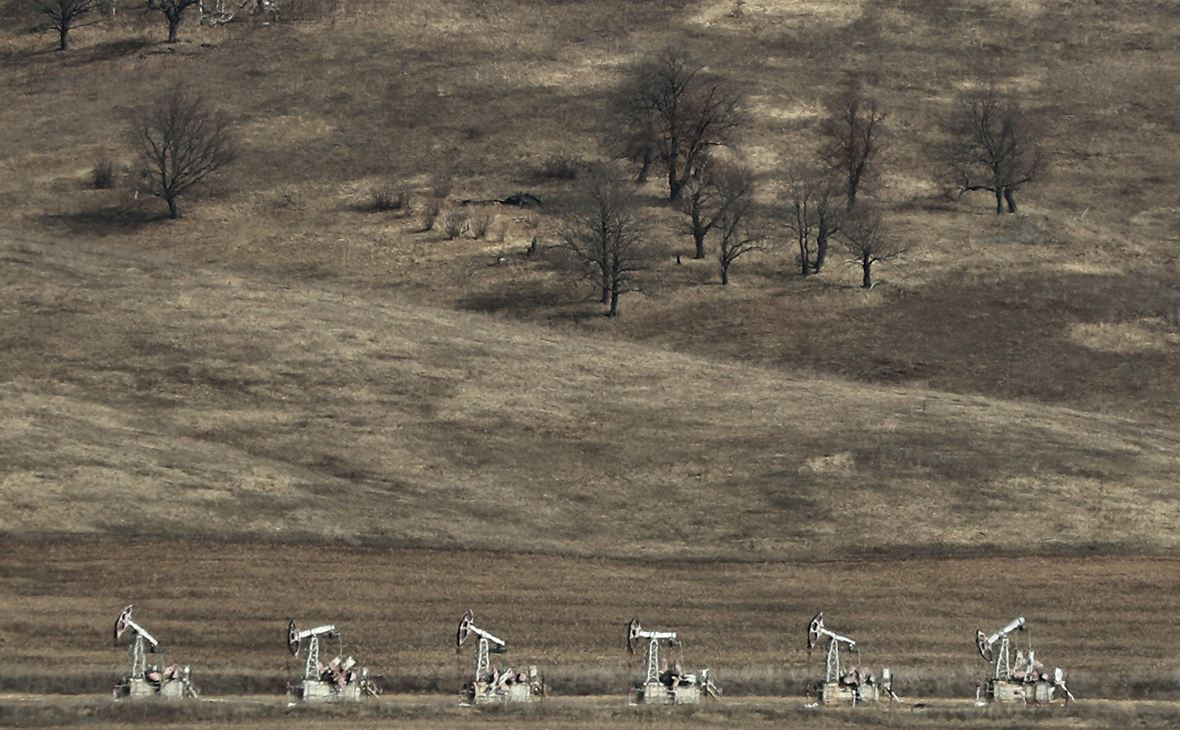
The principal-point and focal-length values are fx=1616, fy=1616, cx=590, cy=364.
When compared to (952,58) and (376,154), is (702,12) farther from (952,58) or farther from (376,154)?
(376,154)

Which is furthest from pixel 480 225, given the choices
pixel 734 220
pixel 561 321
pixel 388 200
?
pixel 734 220

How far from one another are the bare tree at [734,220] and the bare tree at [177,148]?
30.3 meters

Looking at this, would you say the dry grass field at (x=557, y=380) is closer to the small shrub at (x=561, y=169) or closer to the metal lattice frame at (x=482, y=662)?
the small shrub at (x=561, y=169)

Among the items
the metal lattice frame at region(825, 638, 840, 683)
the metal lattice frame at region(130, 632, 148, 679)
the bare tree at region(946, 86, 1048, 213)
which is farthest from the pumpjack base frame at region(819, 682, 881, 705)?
the bare tree at region(946, 86, 1048, 213)

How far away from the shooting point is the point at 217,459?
57.7 metres

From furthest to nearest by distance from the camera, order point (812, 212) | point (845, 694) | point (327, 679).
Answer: point (812, 212) < point (845, 694) < point (327, 679)

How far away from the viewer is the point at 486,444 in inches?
2440

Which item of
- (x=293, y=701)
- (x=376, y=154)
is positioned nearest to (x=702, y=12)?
(x=376, y=154)

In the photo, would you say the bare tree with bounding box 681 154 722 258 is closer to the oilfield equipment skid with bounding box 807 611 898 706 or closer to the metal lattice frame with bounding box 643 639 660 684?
the oilfield equipment skid with bounding box 807 611 898 706

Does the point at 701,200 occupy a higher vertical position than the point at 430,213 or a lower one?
higher

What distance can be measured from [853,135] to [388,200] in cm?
2880

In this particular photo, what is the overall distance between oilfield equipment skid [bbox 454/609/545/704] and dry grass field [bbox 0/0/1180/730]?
0.69 meters

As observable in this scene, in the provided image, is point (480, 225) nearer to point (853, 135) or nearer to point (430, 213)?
point (430, 213)

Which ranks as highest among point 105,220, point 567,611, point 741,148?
point 741,148
